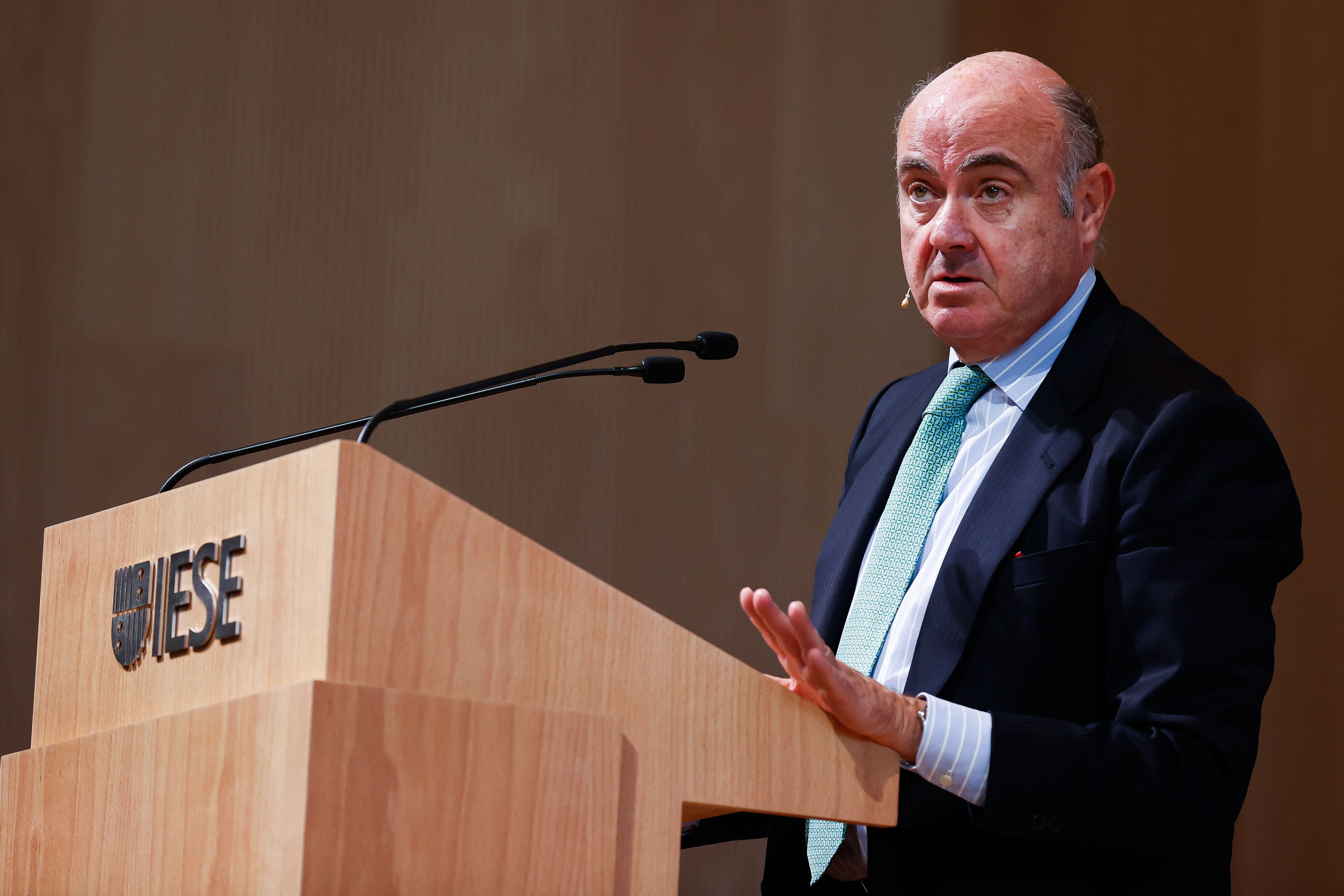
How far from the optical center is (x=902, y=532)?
1.92 metres

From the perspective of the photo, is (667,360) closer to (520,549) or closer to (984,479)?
(984,479)

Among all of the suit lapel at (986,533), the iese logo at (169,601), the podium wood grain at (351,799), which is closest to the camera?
the podium wood grain at (351,799)

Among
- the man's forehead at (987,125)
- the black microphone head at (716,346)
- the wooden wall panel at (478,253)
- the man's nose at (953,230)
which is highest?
the wooden wall panel at (478,253)

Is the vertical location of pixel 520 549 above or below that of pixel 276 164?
below

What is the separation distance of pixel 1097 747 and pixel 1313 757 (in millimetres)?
2763

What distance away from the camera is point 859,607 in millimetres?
1898

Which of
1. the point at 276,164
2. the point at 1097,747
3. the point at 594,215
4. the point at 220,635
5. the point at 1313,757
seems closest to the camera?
the point at 220,635

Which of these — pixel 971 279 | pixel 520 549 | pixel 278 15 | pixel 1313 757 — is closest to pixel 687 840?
pixel 520 549

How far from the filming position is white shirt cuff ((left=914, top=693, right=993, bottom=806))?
59.8 inches

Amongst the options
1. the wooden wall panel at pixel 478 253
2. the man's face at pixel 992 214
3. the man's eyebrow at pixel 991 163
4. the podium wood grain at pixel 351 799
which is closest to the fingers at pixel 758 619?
the podium wood grain at pixel 351 799

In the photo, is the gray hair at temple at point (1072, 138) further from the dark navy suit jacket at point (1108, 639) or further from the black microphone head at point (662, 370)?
the black microphone head at point (662, 370)

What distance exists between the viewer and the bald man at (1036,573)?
1.53 metres

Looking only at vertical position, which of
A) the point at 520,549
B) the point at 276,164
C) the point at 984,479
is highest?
the point at 276,164

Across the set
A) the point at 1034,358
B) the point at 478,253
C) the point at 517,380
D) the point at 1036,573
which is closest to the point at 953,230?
the point at 1034,358
